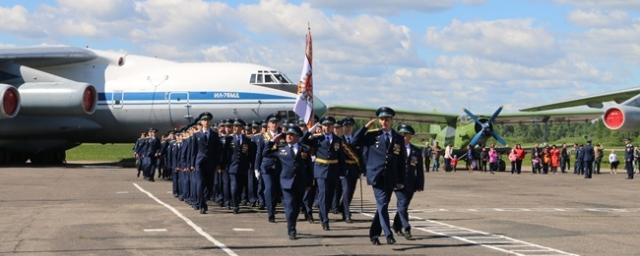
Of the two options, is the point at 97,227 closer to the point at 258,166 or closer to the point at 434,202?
the point at 258,166

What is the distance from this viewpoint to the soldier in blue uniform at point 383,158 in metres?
10.9

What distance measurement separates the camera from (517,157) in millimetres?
37844

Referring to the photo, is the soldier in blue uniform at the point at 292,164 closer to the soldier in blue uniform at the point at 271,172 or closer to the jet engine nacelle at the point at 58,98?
the soldier in blue uniform at the point at 271,172

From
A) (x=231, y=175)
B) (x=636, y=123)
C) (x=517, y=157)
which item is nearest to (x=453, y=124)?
(x=517, y=157)

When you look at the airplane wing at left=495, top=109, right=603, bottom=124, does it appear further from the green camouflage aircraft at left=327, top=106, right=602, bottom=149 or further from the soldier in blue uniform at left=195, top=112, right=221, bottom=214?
the soldier in blue uniform at left=195, top=112, right=221, bottom=214

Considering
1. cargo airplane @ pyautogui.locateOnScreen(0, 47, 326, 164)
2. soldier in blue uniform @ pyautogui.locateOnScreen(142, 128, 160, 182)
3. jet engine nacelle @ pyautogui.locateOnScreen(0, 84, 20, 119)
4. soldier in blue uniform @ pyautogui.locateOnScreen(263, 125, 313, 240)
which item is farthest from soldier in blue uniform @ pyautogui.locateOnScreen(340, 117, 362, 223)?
jet engine nacelle @ pyautogui.locateOnScreen(0, 84, 20, 119)

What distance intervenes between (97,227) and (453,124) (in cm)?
3946

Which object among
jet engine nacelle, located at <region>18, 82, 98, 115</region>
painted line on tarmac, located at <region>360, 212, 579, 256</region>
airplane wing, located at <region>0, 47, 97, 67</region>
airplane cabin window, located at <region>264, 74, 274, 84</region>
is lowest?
painted line on tarmac, located at <region>360, 212, 579, 256</region>

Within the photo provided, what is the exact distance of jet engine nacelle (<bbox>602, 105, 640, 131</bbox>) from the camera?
2197cm

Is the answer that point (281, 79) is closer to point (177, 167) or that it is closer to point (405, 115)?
point (177, 167)

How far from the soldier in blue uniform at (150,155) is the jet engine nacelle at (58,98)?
458 centimetres

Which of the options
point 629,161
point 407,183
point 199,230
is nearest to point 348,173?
point 407,183

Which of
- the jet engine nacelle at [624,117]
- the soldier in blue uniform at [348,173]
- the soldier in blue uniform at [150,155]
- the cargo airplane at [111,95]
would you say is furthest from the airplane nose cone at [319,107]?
the soldier in blue uniform at [348,173]

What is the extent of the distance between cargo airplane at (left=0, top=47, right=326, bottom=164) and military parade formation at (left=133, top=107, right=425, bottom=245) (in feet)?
39.9
